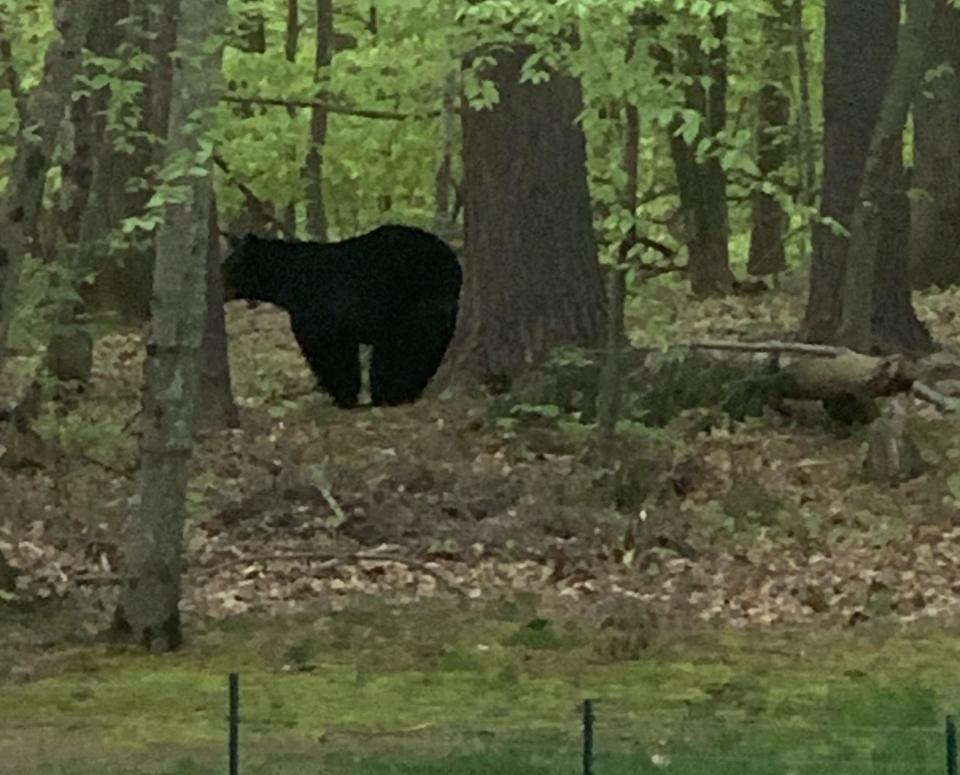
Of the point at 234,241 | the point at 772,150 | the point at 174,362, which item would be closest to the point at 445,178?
the point at 234,241

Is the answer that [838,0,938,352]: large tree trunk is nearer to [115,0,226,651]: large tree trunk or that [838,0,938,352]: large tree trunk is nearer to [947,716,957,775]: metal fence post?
[115,0,226,651]: large tree trunk

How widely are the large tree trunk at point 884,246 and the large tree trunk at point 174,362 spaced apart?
662 cm

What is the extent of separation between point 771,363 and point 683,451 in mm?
1549

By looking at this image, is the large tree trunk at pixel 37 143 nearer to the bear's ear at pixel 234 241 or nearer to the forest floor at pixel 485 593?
the forest floor at pixel 485 593

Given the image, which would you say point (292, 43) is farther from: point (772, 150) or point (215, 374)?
point (215, 374)

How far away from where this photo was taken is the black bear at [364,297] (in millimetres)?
18500

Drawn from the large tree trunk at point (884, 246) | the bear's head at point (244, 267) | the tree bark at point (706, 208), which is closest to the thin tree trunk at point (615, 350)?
the large tree trunk at point (884, 246)

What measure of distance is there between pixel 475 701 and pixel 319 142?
678 inches

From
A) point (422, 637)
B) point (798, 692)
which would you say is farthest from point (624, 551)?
point (798, 692)

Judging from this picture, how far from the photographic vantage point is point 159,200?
877 centimetres

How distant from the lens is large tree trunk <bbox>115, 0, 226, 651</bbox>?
9.15 meters

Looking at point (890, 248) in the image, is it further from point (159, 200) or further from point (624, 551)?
point (159, 200)

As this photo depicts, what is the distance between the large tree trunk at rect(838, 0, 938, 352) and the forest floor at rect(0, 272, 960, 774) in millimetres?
1035

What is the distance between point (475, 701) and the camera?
8.88 m
